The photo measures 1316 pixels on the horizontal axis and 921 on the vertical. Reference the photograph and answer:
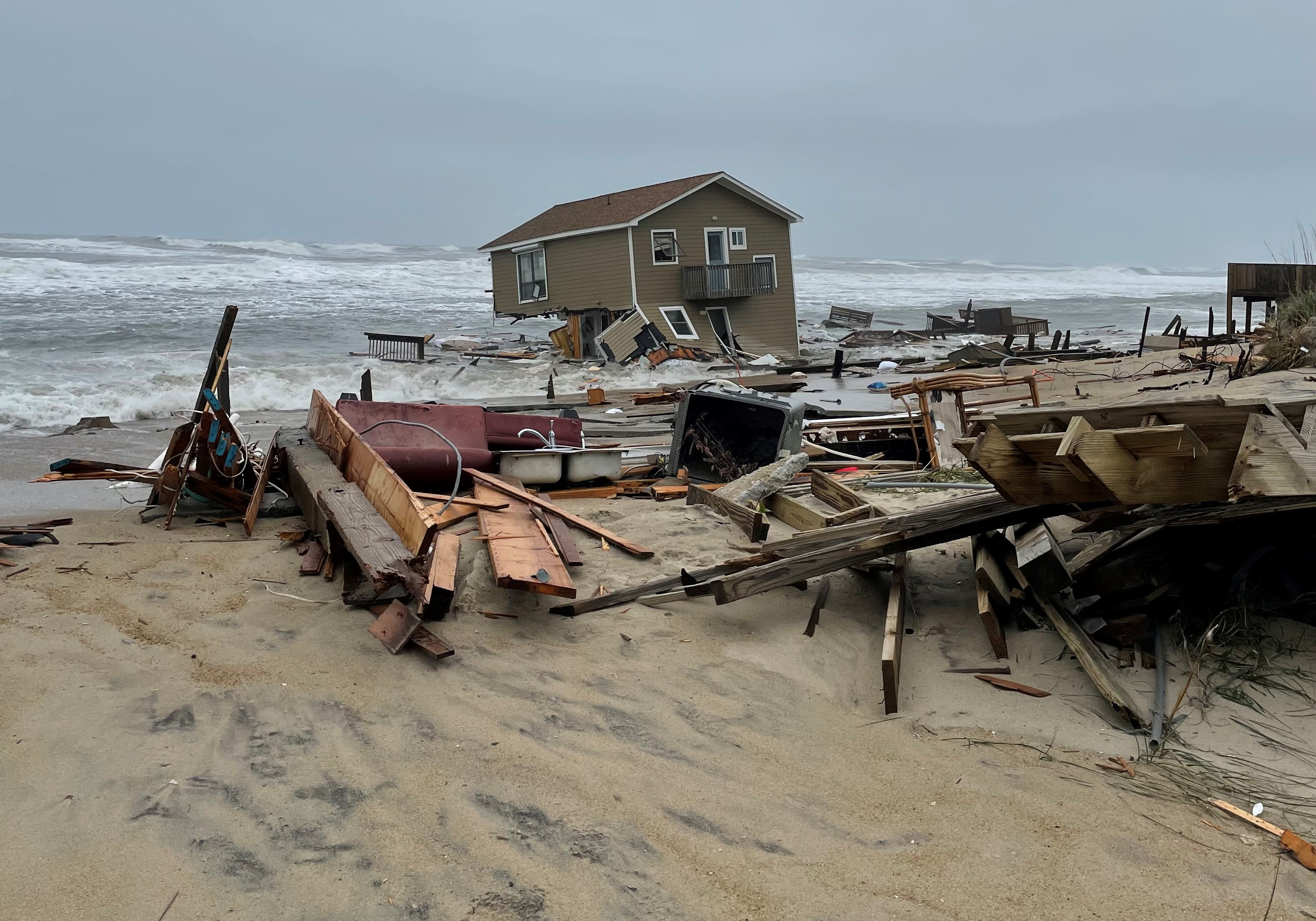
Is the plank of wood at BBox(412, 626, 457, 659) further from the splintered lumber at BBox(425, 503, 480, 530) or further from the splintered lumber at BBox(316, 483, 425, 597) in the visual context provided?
the splintered lumber at BBox(425, 503, 480, 530)

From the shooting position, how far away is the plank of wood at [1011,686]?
4.43 m

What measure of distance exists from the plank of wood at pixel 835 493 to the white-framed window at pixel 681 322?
2608cm

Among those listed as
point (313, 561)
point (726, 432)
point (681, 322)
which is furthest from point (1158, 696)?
point (681, 322)

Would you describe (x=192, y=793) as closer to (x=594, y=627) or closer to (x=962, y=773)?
(x=594, y=627)

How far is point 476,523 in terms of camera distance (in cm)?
649

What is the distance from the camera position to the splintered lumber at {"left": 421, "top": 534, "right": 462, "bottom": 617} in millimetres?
4770

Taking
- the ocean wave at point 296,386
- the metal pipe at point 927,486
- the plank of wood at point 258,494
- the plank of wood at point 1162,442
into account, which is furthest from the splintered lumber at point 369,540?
the ocean wave at point 296,386

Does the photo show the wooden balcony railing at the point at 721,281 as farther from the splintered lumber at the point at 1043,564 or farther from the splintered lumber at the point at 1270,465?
the splintered lumber at the point at 1270,465

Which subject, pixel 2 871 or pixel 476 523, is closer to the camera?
pixel 2 871

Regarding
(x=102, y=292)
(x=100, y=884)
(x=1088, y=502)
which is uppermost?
(x=102, y=292)

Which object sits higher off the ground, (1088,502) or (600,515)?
(1088,502)

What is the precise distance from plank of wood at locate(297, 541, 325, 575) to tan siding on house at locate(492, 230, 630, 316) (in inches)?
1084

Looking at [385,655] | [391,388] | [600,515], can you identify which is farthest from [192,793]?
[391,388]

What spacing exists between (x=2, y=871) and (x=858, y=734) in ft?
10.2
